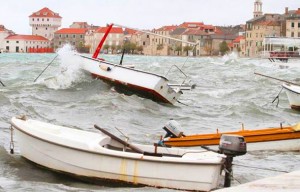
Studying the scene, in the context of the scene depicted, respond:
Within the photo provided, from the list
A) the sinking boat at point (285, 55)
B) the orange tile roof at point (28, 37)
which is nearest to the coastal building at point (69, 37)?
the orange tile roof at point (28, 37)

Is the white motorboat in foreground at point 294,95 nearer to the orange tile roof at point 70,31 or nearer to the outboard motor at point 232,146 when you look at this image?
the outboard motor at point 232,146

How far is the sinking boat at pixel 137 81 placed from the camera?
84.6 ft

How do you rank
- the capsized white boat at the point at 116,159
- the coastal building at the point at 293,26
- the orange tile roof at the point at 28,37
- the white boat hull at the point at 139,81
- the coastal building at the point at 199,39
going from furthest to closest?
the orange tile roof at the point at 28,37 < the coastal building at the point at 199,39 < the coastal building at the point at 293,26 < the white boat hull at the point at 139,81 < the capsized white boat at the point at 116,159

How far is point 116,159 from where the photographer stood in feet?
34.2

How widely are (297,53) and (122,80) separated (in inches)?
2156

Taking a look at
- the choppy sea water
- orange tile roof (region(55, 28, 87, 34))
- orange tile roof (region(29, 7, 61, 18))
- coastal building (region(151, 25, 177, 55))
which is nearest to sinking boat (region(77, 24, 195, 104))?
the choppy sea water

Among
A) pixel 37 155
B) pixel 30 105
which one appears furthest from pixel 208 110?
pixel 37 155

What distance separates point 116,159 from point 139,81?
1576cm

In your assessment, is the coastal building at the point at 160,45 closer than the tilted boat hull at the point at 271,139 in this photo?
No

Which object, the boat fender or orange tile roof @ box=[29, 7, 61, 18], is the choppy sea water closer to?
the boat fender

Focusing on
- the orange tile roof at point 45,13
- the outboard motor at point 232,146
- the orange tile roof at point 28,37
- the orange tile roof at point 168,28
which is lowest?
the outboard motor at point 232,146

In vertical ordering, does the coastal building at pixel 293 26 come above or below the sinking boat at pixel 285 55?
above

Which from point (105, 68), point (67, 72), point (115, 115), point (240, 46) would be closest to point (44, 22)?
point (240, 46)

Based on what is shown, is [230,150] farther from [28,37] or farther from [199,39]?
[28,37]
